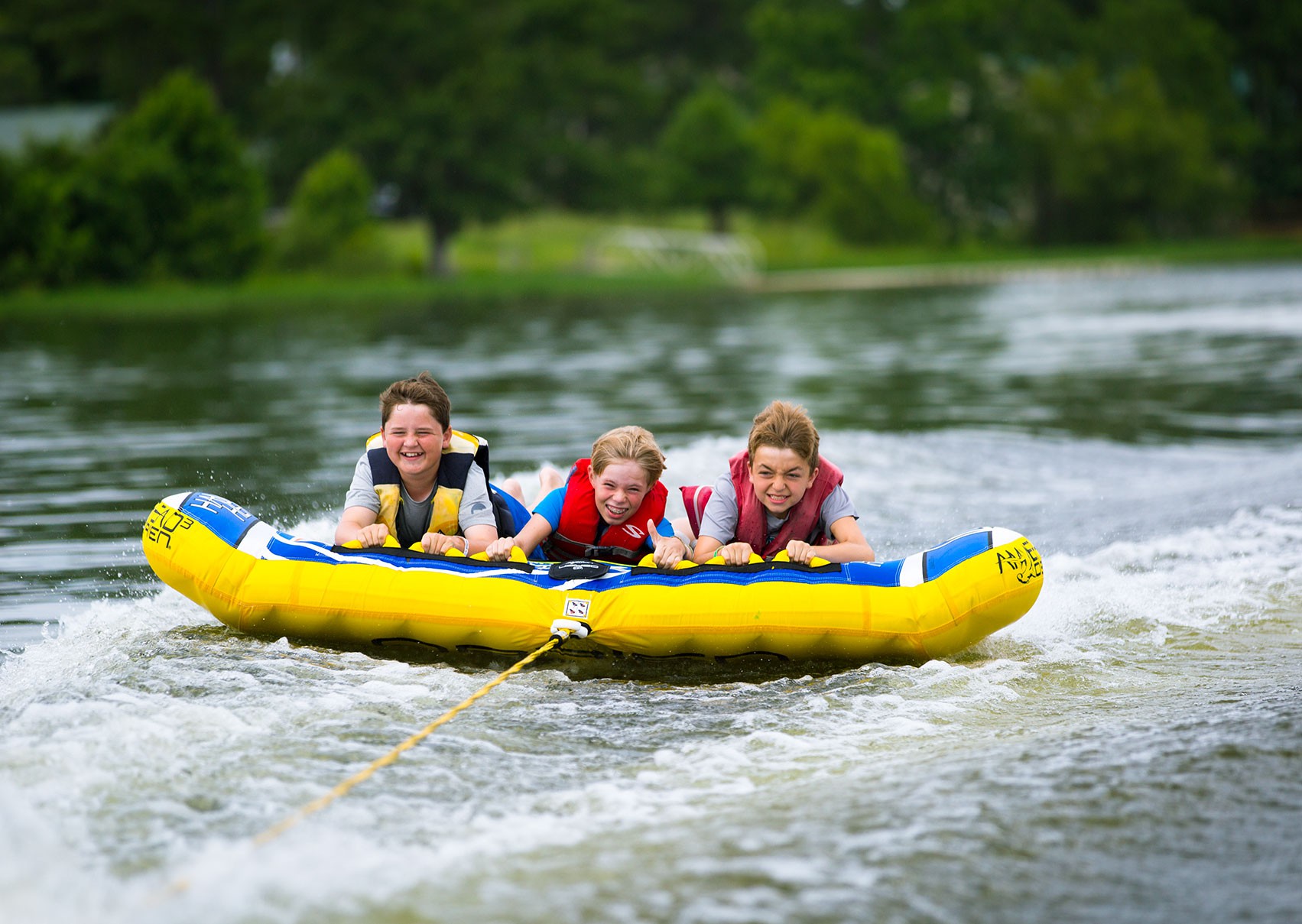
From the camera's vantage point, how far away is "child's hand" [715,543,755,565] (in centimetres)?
502

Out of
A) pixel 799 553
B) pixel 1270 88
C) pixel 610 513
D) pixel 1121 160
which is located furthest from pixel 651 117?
pixel 799 553

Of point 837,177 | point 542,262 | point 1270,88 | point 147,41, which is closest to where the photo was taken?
point 147,41

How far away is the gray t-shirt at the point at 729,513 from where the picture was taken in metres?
5.30

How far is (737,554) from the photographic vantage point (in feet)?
16.5

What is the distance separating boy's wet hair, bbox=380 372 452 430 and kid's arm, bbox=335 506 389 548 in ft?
1.21

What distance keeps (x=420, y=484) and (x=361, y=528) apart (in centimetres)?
29

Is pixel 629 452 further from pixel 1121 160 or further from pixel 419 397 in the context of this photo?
pixel 1121 160

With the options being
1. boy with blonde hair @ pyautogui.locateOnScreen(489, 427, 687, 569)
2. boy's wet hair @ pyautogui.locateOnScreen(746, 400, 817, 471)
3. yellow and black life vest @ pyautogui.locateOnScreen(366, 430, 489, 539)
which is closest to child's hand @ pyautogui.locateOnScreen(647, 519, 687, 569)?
boy with blonde hair @ pyautogui.locateOnScreen(489, 427, 687, 569)

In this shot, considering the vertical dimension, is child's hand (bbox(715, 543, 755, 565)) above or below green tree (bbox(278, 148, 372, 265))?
below

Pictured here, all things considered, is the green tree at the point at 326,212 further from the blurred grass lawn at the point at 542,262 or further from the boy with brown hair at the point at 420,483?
the boy with brown hair at the point at 420,483

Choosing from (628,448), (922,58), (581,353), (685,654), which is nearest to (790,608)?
(685,654)

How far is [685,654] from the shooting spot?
4.95 metres

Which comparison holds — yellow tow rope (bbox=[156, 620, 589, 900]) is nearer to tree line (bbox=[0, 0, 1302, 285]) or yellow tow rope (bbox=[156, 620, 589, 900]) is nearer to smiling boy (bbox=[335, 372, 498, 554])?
smiling boy (bbox=[335, 372, 498, 554])

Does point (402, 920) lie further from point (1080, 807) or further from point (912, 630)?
point (912, 630)
